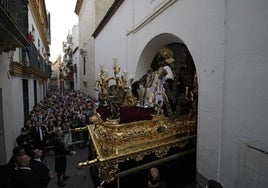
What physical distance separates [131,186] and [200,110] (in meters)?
1.92

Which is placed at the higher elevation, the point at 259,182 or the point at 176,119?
the point at 176,119

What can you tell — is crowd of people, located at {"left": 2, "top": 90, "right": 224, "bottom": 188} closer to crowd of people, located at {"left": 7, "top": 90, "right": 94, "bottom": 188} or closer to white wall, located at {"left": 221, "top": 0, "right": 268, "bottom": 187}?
crowd of people, located at {"left": 7, "top": 90, "right": 94, "bottom": 188}

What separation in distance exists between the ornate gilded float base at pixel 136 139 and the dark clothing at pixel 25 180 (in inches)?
27.4

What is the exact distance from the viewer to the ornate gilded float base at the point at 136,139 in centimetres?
316

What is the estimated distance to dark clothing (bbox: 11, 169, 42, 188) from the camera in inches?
109

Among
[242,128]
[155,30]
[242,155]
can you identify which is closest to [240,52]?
[242,128]

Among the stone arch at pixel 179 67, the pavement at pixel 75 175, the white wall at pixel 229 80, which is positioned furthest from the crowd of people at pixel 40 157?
the stone arch at pixel 179 67

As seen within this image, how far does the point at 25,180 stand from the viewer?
2.78 m

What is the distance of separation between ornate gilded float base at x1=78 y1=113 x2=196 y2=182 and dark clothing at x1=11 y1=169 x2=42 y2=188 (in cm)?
70

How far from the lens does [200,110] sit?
3484 millimetres

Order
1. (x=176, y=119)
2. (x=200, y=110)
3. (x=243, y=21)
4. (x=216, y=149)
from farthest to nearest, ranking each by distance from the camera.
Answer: (x=176, y=119)
(x=200, y=110)
(x=216, y=149)
(x=243, y=21)

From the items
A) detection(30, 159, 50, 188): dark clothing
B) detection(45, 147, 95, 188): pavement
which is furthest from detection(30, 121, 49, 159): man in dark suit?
detection(30, 159, 50, 188): dark clothing

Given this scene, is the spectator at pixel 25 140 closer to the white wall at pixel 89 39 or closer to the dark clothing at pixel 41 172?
the dark clothing at pixel 41 172

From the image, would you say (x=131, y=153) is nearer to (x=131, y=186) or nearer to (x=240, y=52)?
(x=131, y=186)
